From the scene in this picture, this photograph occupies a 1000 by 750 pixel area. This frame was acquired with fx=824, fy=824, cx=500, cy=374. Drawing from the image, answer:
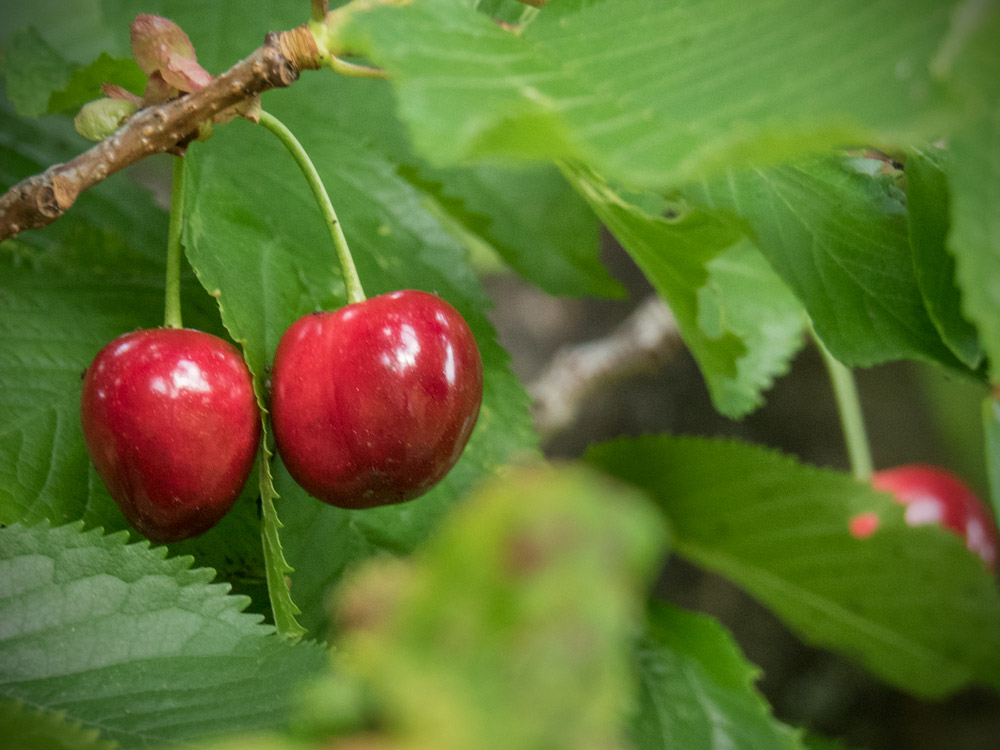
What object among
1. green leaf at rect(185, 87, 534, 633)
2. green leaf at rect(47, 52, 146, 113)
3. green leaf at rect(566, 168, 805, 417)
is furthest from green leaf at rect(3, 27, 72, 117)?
green leaf at rect(566, 168, 805, 417)

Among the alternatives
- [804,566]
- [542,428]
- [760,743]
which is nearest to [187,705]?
[760,743]

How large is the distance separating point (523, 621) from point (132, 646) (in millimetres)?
318

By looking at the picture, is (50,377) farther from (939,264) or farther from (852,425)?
(852,425)

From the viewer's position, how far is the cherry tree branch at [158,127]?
398 mm

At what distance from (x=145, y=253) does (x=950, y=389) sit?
4.75ft

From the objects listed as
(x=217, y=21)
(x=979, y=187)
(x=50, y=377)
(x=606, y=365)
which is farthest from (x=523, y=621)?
(x=606, y=365)

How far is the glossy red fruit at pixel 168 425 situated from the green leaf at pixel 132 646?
0.03 metres

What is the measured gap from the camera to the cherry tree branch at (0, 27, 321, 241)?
0.40 meters

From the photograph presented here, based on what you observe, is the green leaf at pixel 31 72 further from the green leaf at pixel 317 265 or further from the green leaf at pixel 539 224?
the green leaf at pixel 539 224

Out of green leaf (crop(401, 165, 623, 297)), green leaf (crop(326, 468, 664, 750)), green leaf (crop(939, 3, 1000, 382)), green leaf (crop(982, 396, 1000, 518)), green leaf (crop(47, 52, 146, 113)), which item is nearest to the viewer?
green leaf (crop(326, 468, 664, 750))

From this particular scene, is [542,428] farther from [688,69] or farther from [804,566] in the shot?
[688,69]

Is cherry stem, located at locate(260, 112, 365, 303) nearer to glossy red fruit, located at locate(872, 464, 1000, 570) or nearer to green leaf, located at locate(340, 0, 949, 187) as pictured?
green leaf, located at locate(340, 0, 949, 187)

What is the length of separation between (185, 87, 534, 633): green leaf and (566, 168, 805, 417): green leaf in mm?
117

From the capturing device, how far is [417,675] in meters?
0.13
